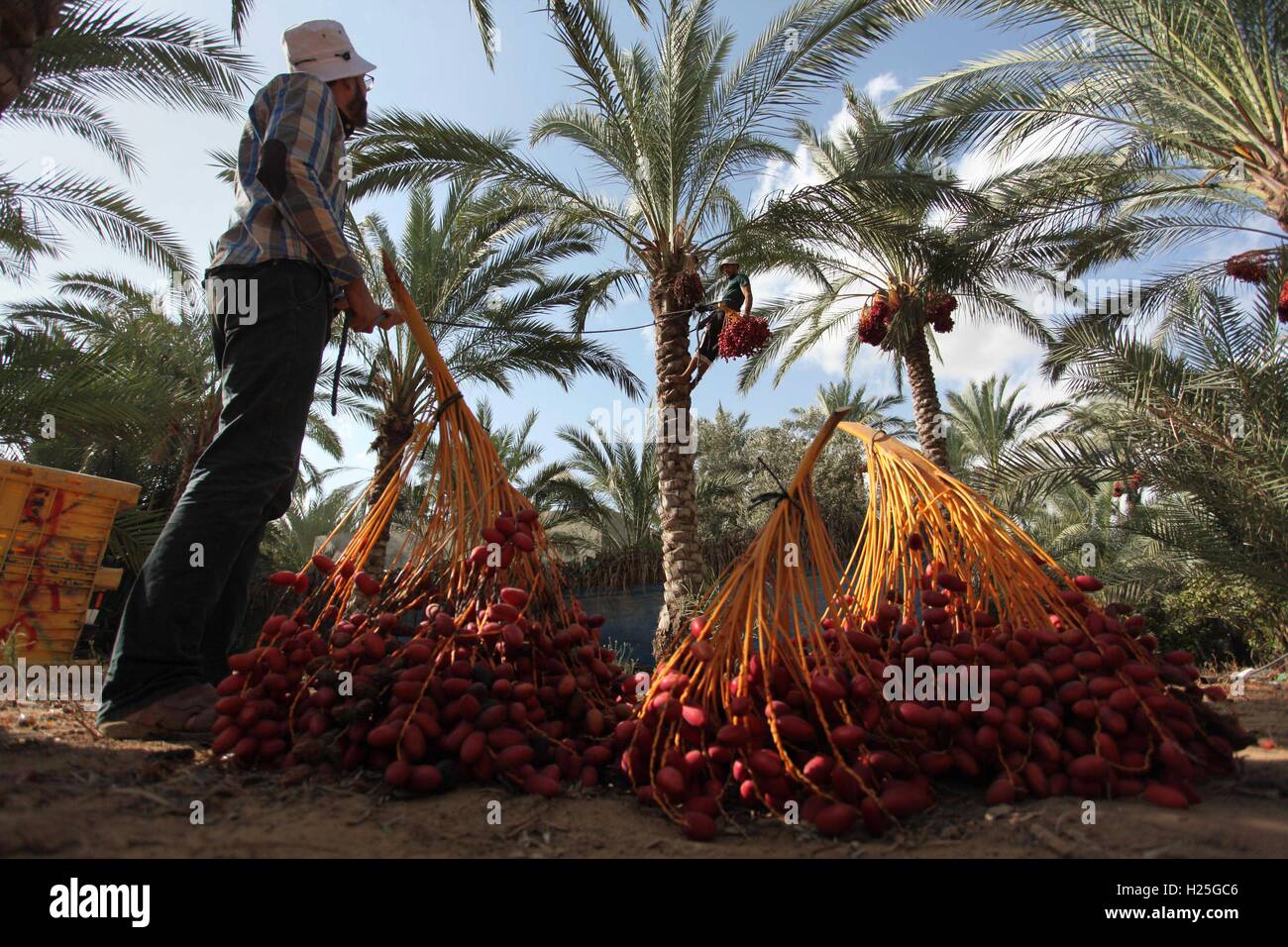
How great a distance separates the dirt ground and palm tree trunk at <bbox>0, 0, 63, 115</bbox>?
9.66 feet

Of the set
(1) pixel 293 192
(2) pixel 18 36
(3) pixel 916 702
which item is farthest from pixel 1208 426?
(2) pixel 18 36

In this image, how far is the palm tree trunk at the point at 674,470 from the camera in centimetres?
752

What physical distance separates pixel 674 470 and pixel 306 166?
5.77 m

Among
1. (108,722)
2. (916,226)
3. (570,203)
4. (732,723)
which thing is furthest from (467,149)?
(732,723)

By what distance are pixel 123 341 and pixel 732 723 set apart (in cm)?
741

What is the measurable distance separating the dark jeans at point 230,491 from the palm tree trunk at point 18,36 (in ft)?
6.29

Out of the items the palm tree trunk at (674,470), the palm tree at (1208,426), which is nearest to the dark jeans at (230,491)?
the palm tree trunk at (674,470)

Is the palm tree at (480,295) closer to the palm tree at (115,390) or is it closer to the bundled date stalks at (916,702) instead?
the palm tree at (115,390)

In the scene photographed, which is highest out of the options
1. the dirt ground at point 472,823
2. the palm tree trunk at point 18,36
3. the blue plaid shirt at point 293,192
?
the palm tree trunk at point 18,36

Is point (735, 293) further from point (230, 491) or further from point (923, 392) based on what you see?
point (230, 491)

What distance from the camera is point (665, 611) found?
7.64 m

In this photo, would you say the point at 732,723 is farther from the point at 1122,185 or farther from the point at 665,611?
the point at 1122,185

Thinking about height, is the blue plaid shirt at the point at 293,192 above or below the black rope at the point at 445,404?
above

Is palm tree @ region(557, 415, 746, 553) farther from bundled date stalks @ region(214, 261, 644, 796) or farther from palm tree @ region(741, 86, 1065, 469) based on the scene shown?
bundled date stalks @ region(214, 261, 644, 796)
